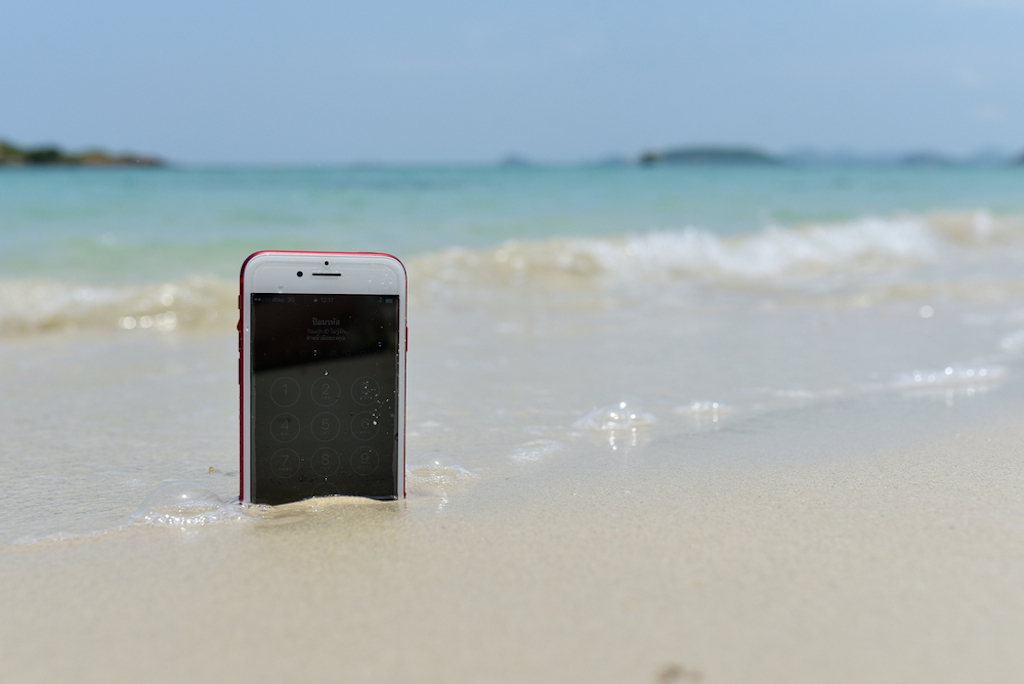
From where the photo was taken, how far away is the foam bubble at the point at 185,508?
2.32 meters

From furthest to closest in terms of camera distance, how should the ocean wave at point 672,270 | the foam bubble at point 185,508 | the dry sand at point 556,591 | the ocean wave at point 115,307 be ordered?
the ocean wave at point 672,270 < the ocean wave at point 115,307 < the foam bubble at point 185,508 < the dry sand at point 556,591

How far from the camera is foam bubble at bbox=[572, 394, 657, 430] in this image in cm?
344

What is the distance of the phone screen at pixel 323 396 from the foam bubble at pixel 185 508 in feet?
0.30

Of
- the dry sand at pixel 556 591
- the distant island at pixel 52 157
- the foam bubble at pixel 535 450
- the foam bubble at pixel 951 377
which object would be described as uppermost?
the distant island at pixel 52 157

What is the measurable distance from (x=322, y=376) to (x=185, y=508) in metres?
0.50

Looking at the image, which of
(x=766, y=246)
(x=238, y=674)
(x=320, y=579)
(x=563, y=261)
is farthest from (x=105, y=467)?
(x=766, y=246)

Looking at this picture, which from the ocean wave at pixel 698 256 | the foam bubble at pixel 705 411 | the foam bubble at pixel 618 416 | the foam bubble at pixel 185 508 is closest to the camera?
the foam bubble at pixel 185 508

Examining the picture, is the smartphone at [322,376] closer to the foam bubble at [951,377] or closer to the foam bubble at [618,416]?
the foam bubble at [618,416]

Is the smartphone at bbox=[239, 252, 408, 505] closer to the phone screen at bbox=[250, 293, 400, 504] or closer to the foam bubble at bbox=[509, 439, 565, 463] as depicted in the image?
the phone screen at bbox=[250, 293, 400, 504]

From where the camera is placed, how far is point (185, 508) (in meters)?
2.37

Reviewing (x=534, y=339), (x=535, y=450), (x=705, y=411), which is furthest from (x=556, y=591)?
(x=534, y=339)

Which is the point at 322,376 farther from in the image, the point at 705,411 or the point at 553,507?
the point at 705,411

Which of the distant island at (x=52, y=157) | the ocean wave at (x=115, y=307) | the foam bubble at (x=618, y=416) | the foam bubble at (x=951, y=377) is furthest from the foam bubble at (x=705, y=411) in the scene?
the distant island at (x=52, y=157)

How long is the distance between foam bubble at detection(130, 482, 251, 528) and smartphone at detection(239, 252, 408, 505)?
7 centimetres
